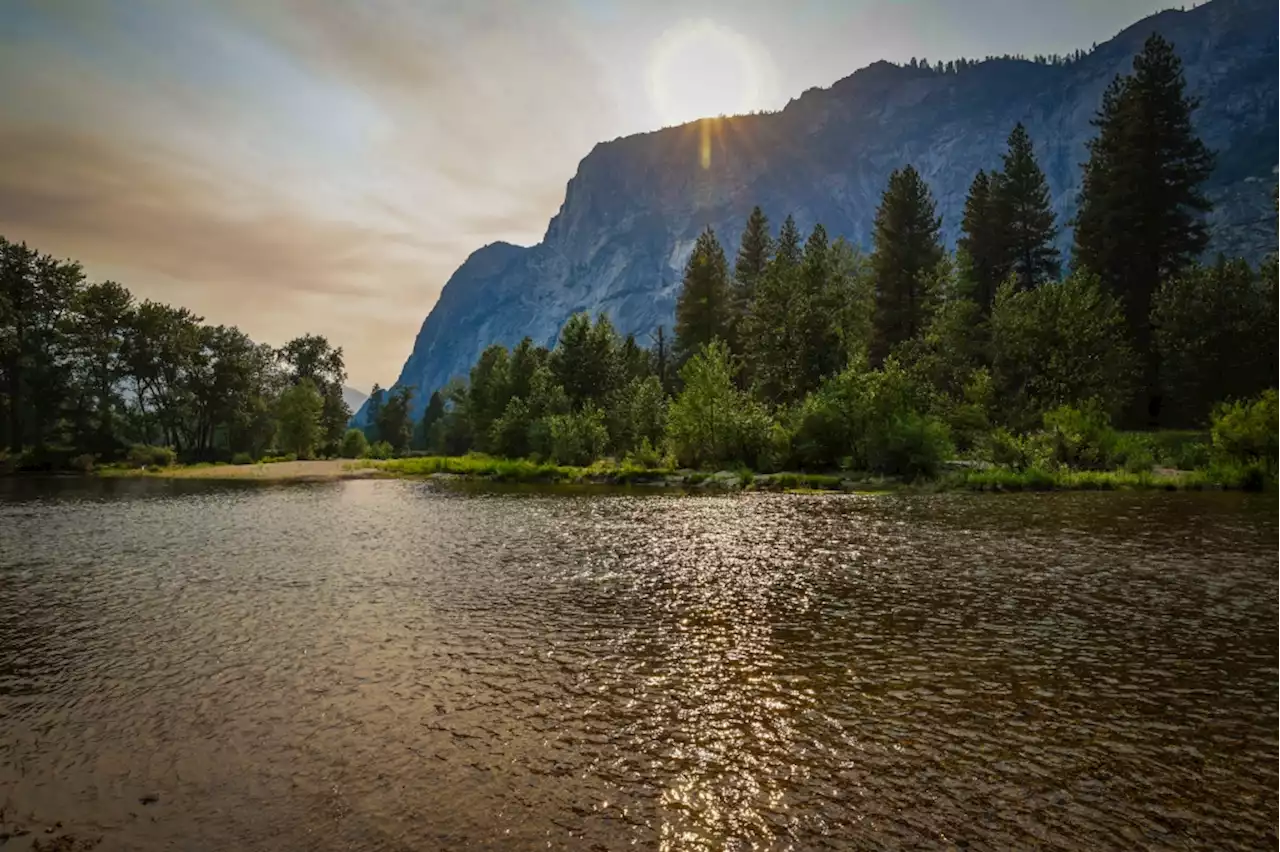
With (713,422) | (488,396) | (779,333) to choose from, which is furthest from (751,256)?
(713,422)

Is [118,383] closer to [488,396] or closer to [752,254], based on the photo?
[488,396]

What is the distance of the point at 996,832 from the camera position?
634 cm

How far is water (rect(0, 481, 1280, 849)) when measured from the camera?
671cm

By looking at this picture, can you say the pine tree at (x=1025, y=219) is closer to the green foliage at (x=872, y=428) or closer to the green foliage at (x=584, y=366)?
the green foliage at (x=872, y=428)

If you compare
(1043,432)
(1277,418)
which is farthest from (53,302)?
(1277,418)

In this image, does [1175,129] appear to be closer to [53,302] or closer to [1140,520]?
[1140,520]

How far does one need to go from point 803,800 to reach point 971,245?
80.2 metres

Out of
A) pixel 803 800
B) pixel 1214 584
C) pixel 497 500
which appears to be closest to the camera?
pixel 803 800

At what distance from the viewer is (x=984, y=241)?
242 ft

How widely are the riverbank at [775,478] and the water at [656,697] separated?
17.2 meters

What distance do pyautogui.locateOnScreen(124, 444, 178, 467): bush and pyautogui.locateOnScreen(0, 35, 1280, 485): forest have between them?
0.37m

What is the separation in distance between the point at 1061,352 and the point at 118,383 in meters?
111

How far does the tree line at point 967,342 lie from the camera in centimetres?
4772

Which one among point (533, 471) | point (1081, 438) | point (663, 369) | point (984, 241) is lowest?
point (533, 471)
